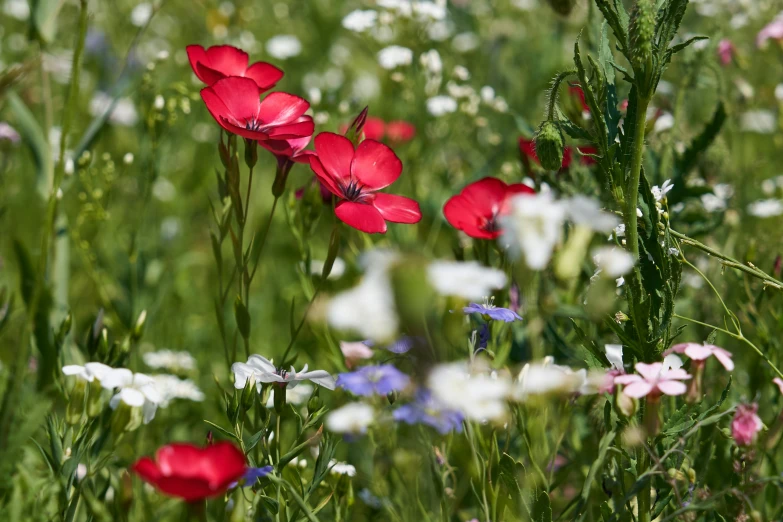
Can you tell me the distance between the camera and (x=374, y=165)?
1.21 metres

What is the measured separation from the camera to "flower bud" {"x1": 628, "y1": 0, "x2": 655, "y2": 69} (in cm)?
100

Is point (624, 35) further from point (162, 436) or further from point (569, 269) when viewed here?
point (162, 436)

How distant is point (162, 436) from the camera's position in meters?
1.72

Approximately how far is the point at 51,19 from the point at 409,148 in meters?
1.09

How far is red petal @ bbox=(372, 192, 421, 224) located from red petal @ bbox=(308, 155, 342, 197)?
0.26 ft

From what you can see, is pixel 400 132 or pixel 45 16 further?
pixel 400 132

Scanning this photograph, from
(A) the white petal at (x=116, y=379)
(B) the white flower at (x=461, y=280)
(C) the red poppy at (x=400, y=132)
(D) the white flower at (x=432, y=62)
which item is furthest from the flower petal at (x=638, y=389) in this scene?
(D) the white flower at (x=432, y=62)

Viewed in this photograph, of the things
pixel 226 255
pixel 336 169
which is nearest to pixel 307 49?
pixel 226 255

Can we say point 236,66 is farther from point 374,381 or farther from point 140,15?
point 140,15

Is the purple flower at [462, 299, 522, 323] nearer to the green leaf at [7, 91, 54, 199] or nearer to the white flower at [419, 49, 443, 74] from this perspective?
the green leaf at [7, 91, 54, 199]

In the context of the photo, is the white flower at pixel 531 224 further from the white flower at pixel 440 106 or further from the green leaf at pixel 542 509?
the white flower at pixel 440 106

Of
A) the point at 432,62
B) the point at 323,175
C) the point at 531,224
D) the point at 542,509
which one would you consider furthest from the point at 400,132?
the point at 531,224

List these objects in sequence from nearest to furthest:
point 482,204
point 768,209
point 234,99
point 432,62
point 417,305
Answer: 1. point 417,305
2. point 234,99
3. point 482,204
4. point 768,209
5. point 432,62

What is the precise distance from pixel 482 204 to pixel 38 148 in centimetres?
101
